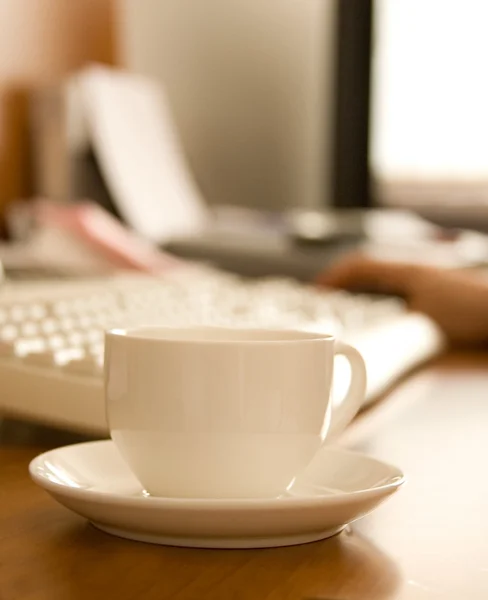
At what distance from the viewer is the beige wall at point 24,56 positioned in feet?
4.03

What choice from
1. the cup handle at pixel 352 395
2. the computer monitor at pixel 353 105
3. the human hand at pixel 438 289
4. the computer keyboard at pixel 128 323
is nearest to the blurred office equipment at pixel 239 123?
the computer monitor at pixel 353 105

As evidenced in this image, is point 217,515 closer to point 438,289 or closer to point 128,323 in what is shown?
point 128,323

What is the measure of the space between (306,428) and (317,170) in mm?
1688

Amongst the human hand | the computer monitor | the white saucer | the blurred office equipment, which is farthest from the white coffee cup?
the computer monitor

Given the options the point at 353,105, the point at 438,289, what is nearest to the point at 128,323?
the point at 438,289

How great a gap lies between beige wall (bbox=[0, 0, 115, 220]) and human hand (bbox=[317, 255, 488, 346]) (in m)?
0.44

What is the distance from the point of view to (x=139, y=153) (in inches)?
55.6

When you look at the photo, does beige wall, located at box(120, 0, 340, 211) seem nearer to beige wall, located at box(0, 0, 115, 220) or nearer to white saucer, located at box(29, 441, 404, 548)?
beige wall, located at box(0, 0, 115, 220)

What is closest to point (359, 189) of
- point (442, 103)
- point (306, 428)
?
point (442, 103)

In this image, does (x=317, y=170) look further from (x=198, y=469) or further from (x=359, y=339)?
(x=198, y=469)

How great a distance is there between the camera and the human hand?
1.02 meters

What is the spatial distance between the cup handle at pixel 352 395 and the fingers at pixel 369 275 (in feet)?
2.20

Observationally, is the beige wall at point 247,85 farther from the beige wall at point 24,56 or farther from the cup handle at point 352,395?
the cup handle at point 352,395

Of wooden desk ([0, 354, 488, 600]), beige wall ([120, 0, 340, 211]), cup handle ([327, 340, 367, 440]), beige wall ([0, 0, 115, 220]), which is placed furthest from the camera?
beige wall ([120, 0, 340, 211])
